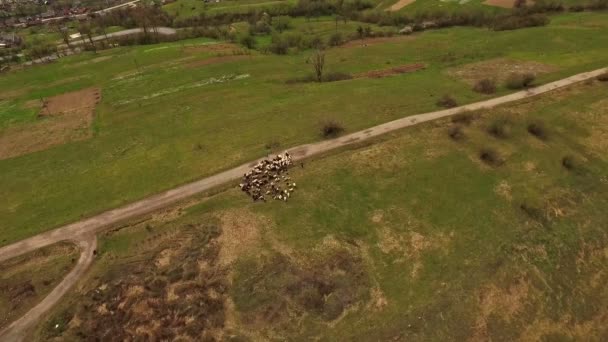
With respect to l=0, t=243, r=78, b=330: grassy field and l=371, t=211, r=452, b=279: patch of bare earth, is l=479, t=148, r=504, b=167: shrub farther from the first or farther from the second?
l=0, t=243, r=78, b=330: grassy field

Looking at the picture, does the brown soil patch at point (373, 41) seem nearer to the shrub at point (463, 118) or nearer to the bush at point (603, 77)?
the bush at point (603, 77)

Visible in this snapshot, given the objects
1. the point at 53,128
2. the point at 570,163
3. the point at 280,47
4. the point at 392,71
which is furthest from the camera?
the point at 280,47

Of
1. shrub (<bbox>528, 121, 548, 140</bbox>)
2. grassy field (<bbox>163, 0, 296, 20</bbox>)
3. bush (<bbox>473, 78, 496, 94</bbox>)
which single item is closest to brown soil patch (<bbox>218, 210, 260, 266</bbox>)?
shrub (<bbox>528, 121, 548, 140</bbox>)

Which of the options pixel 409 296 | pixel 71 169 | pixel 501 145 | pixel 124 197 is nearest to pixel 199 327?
pixel 409 296

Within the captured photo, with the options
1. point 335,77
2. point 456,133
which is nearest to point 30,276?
point 456,133

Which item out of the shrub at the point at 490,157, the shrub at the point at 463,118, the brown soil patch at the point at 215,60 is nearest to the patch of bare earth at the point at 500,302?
the shrub at the point at 490,157

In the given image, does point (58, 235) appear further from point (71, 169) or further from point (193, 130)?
point (193, 130)

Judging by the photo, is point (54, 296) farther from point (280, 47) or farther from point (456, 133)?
point (280, 47)
